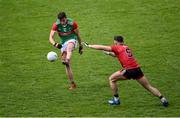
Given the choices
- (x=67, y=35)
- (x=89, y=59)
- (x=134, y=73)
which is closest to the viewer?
(x=134, y=73)

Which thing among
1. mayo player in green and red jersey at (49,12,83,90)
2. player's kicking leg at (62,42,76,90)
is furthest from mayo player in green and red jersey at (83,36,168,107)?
mayo player in green and red jersey at (49,12,83,90)

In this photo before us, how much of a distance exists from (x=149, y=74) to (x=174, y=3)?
9.13 metres

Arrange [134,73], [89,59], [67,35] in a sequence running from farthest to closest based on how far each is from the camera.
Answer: [89,59] < [67,35] < [134,73]

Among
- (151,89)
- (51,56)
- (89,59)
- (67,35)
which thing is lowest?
(89,59)

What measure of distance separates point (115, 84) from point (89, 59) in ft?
16.6

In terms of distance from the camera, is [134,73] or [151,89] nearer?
[134,73]

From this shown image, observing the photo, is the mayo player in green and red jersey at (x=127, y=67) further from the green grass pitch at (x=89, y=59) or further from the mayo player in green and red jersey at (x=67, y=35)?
the mayo player in green and red jersey at (x=67, y=35)

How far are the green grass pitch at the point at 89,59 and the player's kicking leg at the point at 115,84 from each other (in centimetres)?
21

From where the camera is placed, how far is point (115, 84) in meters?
15.4

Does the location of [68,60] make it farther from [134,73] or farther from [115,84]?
[134,73]

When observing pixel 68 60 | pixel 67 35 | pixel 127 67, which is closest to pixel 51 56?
pixel 68 60

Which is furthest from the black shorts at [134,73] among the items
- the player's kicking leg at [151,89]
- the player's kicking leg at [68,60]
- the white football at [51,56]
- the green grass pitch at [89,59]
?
the white football at [51,56]

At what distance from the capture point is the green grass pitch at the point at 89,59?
1558 centimetres

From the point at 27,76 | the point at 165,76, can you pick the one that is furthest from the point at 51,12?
the point at 165,76
